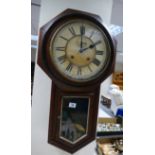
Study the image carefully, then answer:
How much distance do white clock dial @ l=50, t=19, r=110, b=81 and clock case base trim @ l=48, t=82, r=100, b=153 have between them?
105mm

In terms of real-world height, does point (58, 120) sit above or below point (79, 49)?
below

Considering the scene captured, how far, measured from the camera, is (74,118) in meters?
0.92

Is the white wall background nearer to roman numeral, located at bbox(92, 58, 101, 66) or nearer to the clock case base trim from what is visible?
the clock case base trim

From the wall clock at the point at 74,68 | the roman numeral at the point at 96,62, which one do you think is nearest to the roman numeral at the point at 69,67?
the wall clock at the point at 74,68

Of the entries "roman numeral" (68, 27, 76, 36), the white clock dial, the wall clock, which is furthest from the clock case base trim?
"roman numeral" (68, 27, 76, 36)

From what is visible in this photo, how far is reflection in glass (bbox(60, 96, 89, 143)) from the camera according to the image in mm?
903

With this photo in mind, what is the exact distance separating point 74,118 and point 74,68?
26 cm

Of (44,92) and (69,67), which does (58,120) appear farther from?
(69,67)

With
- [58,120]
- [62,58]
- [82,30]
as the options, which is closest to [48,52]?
[62,58]
